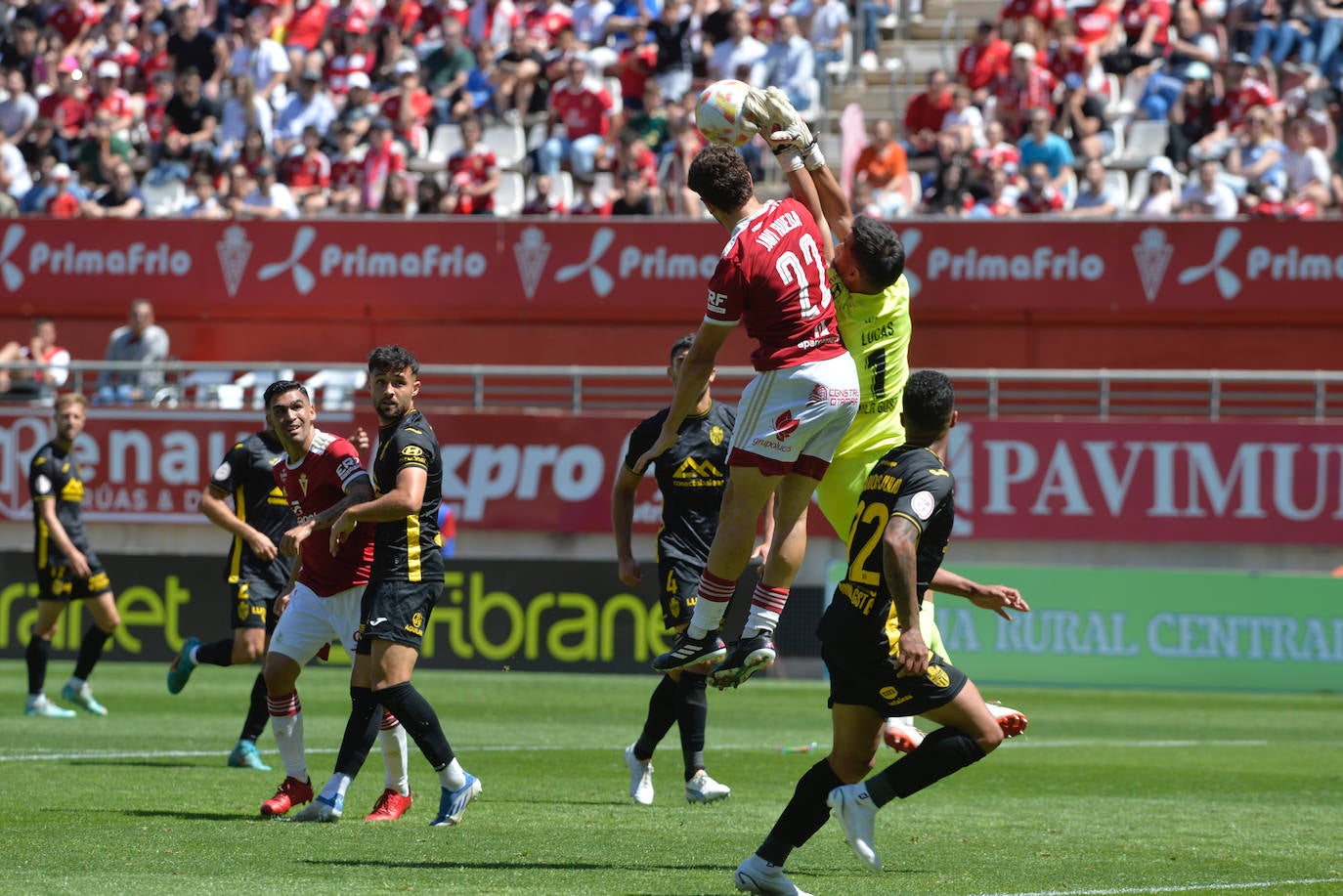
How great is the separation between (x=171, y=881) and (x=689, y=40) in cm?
1940

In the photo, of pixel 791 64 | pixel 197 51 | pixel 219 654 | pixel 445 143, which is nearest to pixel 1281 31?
pixel 791 64

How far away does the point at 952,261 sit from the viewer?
21594mm

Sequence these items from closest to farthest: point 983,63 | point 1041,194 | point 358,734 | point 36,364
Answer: point 358,734 → point 36,364 → point 1041,194 → point 983,63

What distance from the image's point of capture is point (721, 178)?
785 centimetres

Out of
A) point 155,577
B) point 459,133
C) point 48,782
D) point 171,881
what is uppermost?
point 459,133

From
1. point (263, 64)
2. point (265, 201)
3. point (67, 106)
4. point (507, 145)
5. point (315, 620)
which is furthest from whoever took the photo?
point (67, 106)

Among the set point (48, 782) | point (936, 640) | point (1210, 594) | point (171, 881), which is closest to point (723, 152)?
point (936, 640)

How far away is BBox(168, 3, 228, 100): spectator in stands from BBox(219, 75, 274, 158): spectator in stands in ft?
3.99

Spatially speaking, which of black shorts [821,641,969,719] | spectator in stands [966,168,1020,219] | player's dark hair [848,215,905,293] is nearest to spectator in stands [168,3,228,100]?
spectator in stands [966,168,1020,219]

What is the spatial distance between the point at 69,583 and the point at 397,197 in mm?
9202

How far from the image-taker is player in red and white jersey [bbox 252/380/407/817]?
30.3ft

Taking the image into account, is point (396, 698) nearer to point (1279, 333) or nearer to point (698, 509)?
point (698, 509)

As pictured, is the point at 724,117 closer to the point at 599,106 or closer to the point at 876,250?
the point at 876,250

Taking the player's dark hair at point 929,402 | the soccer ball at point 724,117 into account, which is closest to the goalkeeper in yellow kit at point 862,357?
the soccer ball at point 724,117
